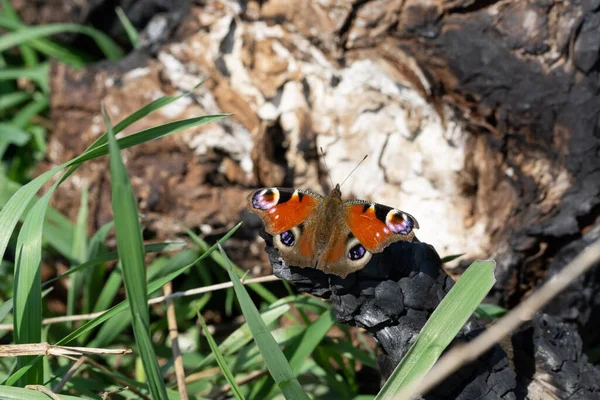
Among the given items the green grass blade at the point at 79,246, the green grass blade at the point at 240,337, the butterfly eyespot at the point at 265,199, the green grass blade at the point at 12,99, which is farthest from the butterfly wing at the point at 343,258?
the green grass blade at the point at 12,99

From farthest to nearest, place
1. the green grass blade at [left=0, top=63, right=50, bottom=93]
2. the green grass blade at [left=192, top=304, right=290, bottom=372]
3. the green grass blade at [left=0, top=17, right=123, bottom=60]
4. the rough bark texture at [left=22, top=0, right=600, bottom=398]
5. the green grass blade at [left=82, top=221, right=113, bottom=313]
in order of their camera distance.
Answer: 1. the green grass blade at [left=0, top=63, right=50, bottom=93]
2. the green grass blade at [left=0, top=17, right=123, bottom=60]
3. the green grass blade at [left=82, top=221, right=113, bottom=313]
4. the rough bark texture at [left=22, top=0, right=600, bottom=398]
5. the green grass blade at [left=192, top=304, right=290, bottom=372]

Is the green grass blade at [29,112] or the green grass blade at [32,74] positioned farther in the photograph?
the green grass blade at [32,74]

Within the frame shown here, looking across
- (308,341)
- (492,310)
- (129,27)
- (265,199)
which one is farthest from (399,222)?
(129,27)

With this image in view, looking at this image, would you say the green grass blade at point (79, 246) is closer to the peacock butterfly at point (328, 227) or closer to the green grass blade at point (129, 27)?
the green grass blade at point (129, 27)

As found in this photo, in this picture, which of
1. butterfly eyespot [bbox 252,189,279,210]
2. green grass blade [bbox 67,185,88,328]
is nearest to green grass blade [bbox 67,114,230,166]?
butterfly eyespot [bbox 252,189,279,210]

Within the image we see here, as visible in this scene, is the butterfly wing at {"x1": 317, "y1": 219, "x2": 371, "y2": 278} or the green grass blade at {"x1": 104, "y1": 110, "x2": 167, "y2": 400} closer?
the green grass blade at {"x1": 104, "y1": 110, "x2": 167, "y2": 400}

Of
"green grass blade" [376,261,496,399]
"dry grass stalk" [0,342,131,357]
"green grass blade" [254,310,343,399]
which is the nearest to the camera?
"green grass blade" [376,261,496,399]

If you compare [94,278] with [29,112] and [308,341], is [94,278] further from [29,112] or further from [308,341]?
[29,112]

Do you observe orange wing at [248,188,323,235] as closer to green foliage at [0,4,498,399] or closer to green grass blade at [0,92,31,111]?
green foliage at [0,4,498,399]
